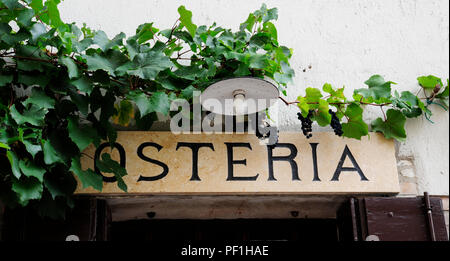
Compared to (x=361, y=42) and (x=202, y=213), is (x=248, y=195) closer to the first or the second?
(x=202, y=213)

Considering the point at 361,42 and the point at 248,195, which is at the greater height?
the point at 361,42

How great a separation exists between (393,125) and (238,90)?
2.92 feet

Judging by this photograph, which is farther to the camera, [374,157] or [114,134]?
[374,157]

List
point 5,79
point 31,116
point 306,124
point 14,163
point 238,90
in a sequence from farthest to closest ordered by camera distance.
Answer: point 306,124 → point 238,90 → point 5,79 → point 31,116 → point 14,163

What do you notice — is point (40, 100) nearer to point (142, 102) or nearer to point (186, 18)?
point (142, 102)

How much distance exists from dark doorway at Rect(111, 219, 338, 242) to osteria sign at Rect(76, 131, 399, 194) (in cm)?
43

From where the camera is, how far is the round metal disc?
260 cm

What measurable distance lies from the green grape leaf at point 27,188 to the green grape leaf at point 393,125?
5.45 ft

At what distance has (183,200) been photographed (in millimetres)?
3033

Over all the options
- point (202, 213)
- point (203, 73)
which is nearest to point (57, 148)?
point (203, 73)

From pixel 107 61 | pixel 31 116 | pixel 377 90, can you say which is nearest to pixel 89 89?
pixel 107 61

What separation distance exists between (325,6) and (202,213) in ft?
4.43

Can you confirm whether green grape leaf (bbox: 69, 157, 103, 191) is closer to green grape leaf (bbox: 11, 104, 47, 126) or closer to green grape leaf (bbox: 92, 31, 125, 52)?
green grape leaf (bbox: 11, 104, 47, 126)

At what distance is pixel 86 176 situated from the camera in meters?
2.61
